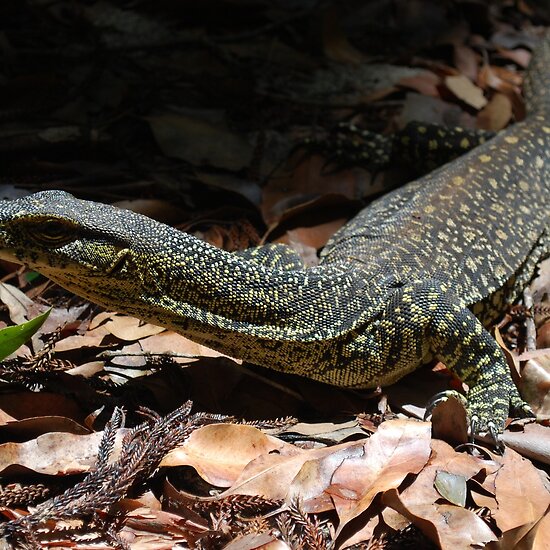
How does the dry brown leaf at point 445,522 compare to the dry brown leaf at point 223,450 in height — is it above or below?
above

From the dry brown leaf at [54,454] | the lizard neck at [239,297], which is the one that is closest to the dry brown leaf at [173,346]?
the lizard neck at [239,297]

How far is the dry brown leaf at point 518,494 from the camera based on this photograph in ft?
11.2

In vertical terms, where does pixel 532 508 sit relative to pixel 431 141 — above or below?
below

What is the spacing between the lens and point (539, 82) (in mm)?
7406

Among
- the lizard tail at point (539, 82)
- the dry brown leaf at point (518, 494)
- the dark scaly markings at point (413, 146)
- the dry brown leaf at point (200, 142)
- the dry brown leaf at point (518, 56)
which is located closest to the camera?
the dry brown leaf at point (518, 494)

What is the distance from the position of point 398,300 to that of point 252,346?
911 millimetres

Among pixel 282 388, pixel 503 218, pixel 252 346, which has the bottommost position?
pixel 282 388

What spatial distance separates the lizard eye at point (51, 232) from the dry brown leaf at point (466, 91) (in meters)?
4.98

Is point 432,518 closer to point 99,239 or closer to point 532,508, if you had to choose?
point 532,508

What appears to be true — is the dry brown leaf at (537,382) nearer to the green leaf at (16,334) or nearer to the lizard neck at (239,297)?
the lizard neck at (239,297)

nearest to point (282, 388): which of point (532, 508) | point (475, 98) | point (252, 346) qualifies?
point (252, 346)

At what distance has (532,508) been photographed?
3.46m

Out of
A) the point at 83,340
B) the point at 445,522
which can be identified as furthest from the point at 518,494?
the point at 83,340

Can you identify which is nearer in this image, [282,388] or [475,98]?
[282,388]
